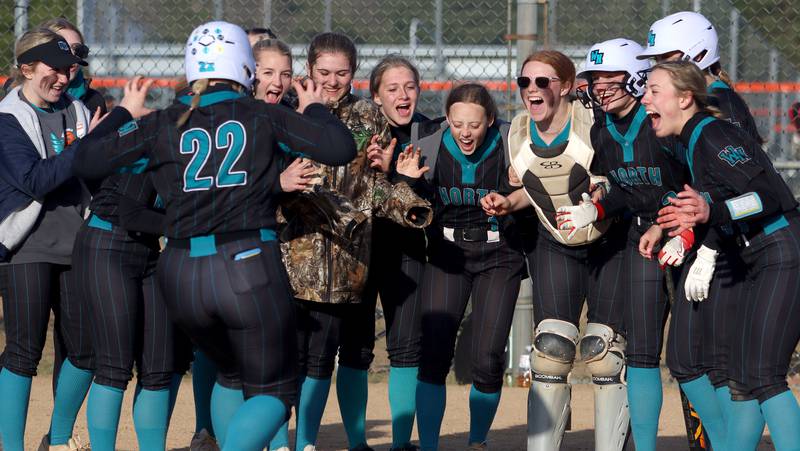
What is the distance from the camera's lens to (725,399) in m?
4.84

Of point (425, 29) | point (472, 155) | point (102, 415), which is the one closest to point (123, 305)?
point (102, 415)

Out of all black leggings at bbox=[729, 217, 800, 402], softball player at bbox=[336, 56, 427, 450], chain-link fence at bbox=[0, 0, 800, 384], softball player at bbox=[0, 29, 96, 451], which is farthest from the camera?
chain-link fence at bbox=[0, 0, 800, 384]

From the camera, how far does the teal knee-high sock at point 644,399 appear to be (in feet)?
16.9

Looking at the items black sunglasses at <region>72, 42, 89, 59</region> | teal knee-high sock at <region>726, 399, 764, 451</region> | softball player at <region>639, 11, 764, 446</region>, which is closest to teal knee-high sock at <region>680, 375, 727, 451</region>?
softball player at <region>639, 11, 764, 446</region>

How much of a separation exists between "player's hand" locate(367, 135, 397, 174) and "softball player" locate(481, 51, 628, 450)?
Answer: 48cm

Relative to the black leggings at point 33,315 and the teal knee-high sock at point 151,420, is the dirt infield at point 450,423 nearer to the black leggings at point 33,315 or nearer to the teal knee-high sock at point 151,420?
the black leggings at point 33,315

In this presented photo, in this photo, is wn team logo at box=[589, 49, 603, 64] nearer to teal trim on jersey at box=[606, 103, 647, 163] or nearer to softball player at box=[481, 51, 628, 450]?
softball player at box=[481, 51, 628, 450]

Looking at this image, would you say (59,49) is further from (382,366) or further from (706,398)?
(382,366)

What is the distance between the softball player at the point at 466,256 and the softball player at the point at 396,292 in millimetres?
64

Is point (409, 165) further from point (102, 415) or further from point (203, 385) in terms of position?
point (102, 415)

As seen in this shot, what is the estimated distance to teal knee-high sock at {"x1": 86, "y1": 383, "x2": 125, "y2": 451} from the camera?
16.0 feet

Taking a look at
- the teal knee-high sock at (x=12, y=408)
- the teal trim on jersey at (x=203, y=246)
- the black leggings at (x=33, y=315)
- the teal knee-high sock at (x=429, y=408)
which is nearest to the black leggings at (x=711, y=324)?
the teal knee-high sock at (x=429, y=408)

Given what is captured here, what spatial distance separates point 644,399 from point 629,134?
3.85 feet

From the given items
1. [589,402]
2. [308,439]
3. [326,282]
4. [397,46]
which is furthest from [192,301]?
[397,46]
